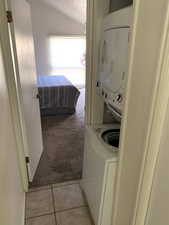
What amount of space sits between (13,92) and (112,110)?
95 centimetres

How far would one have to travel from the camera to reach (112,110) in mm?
1516

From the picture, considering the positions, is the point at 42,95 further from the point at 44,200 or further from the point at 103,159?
the point at 103,159

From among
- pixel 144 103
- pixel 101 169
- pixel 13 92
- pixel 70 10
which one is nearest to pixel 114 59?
pixel 144 103

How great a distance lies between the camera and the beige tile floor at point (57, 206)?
179 cm

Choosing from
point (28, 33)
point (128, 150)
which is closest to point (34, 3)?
point (28, 33)

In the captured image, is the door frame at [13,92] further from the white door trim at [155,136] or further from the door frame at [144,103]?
the white door trim at [155,136]

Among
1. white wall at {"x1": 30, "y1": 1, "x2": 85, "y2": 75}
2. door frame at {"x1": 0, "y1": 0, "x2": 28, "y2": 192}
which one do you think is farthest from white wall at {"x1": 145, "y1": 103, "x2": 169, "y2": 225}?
white wall at {"x1": 30, "y1": 1, "x2": 85, "y2": 75}

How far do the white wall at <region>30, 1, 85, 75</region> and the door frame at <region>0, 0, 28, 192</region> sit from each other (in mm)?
5095

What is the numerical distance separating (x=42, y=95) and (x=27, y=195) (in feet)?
7.66

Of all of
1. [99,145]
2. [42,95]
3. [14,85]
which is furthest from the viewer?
[42,95]

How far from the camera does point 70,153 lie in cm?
281

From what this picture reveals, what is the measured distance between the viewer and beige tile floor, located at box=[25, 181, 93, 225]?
1.79 m

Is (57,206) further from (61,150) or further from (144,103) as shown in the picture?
(144,103)

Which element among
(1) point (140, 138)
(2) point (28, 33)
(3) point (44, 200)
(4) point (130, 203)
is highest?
(2) point (28, 33)
